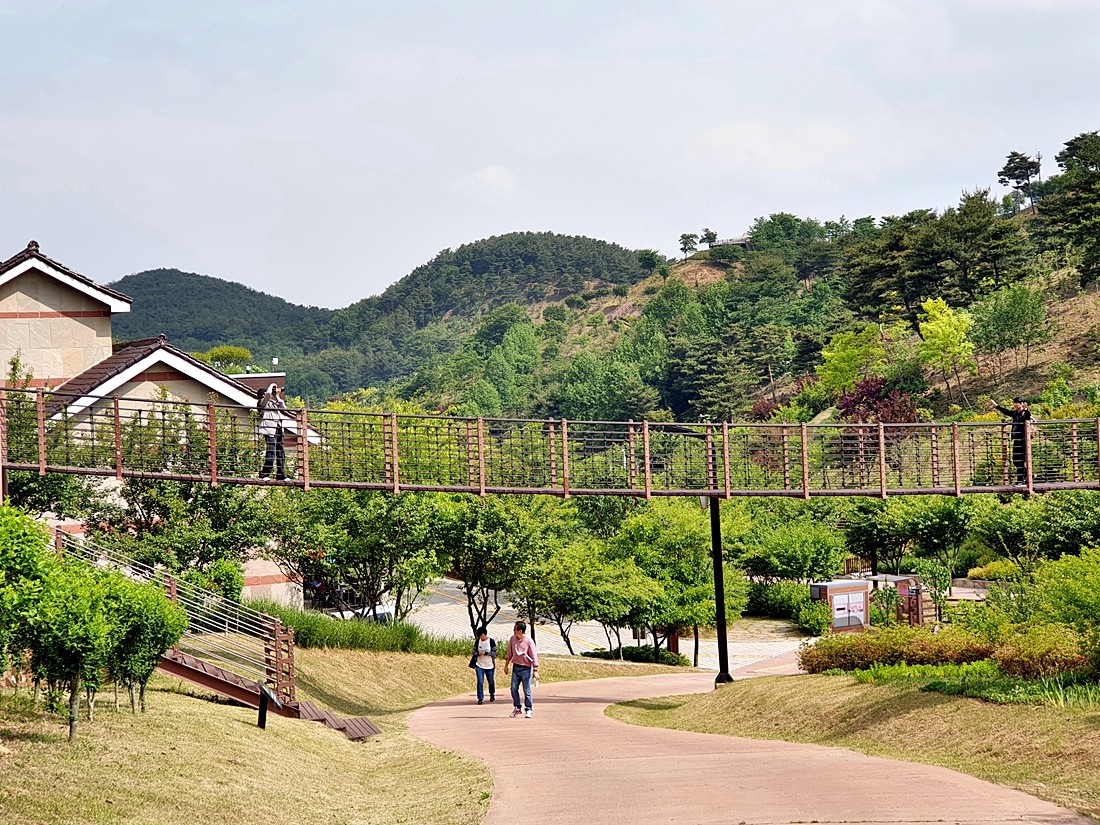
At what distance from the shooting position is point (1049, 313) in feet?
239

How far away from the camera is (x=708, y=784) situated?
1156cm

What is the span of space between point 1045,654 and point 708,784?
5748 mm

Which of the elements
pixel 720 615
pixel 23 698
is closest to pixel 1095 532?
pixel 720 615

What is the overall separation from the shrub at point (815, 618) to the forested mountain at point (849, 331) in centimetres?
1963

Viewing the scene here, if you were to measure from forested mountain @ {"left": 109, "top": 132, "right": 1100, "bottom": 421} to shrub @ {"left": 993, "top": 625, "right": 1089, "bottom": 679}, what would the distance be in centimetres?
4186

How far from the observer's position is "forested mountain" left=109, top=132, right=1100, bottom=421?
216 feet

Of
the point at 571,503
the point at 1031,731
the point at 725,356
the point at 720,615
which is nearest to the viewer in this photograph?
the point at 1031,731

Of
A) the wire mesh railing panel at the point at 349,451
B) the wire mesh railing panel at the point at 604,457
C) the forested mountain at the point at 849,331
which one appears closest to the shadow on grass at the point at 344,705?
the wire mesh railing panel at the point at 349,451

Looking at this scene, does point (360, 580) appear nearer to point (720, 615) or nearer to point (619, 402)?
point (720, 615)

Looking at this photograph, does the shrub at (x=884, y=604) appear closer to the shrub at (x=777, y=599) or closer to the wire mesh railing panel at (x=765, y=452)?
the wire mesh railing panel at (x=765, y=452)

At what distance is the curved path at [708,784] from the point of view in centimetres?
1011

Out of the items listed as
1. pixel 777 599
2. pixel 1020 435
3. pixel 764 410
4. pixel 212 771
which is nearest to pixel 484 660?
pixel 212 771

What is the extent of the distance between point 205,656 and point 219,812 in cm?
987

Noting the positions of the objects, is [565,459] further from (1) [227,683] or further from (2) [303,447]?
(1) [227,683]
